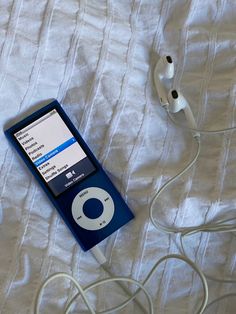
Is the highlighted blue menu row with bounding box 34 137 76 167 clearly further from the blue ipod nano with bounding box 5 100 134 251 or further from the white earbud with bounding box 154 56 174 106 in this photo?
the white earbud with bounding box 154 56 174 106

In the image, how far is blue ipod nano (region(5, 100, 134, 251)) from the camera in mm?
716

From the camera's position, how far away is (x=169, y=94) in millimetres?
710

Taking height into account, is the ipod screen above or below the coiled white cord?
above

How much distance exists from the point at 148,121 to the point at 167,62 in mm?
84

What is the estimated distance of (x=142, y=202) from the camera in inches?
28.2

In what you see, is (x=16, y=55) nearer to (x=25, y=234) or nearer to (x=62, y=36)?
(x=62, y=36)

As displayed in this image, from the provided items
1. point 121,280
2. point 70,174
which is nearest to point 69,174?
point 70,174

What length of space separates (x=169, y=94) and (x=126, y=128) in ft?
0.25

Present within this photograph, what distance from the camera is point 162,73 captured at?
734mm

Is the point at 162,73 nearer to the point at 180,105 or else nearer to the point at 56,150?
the point at 180,105

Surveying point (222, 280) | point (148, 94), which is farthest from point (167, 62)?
point (222, 280)

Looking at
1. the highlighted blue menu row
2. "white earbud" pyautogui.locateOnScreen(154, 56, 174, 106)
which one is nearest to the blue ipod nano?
the highlighted blue menu row

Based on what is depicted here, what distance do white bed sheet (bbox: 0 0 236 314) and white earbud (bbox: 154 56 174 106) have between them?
0.06 ft

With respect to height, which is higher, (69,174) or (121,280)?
(69,174)
